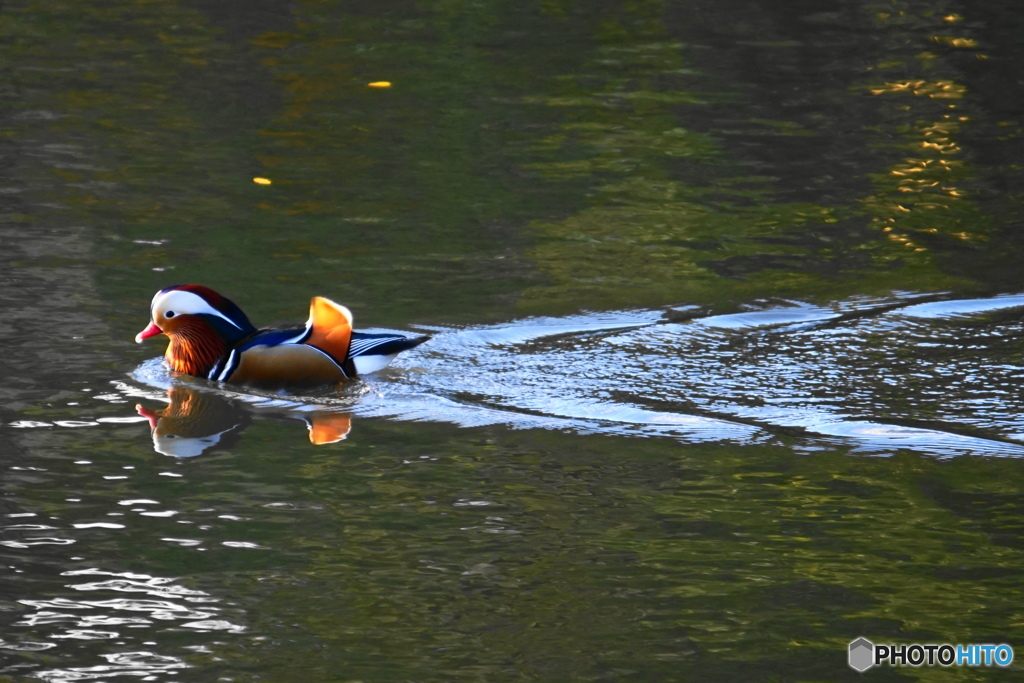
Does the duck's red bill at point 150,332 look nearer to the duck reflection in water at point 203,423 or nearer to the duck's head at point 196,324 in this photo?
the duck's head at point 196,324

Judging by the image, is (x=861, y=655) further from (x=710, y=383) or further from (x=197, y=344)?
(x=197, y=344)

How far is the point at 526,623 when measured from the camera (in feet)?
16.9

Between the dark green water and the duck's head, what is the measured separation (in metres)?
0.15

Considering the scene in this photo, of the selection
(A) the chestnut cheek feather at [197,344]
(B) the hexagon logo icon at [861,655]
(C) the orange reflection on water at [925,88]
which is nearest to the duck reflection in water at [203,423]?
(A) the chestnut cheek feather at [197,344]

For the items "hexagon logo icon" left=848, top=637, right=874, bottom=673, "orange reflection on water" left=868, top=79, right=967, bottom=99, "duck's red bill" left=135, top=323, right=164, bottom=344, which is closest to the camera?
"hexagon logo icon" left=848, top=637, right=874, bottom=673

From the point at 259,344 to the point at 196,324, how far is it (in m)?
0.38

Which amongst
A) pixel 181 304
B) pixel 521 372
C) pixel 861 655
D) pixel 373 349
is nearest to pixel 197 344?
pixel 181 304

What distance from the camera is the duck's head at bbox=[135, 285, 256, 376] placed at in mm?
7633

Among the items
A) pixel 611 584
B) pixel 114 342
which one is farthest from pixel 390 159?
pixel 611 584

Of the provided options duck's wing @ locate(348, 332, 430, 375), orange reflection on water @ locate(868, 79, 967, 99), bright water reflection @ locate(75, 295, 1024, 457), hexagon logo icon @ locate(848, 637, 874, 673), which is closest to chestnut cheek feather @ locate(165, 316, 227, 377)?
bright water reflection @ locate(75, 295, 1024, 457)

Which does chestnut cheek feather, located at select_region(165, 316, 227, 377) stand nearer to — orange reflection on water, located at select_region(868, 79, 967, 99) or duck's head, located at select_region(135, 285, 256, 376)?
duck's head, located at select_region(135, 285, 256, 376)

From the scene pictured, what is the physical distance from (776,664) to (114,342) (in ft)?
14.9

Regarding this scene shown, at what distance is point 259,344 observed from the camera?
24.6ft

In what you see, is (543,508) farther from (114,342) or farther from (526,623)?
(114,342)
